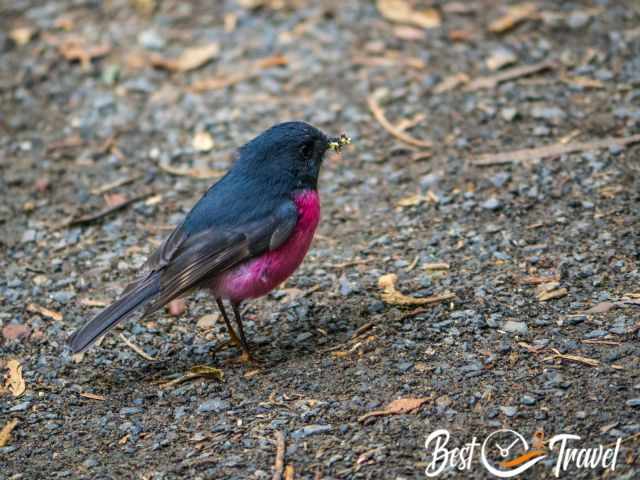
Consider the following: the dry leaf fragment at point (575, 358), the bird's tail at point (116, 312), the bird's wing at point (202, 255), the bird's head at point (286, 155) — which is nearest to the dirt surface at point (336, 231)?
the dry leaf fragment at point (575, 358)

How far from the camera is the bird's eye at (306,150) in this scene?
222 inches

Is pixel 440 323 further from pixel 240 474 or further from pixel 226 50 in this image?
pixel 226 50

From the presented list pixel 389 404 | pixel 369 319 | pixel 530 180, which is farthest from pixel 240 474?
pixel 530 180

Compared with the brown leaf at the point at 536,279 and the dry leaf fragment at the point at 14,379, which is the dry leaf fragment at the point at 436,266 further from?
the dry leaf fragment at the point at 14,379

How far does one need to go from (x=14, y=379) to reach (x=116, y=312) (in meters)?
0.87

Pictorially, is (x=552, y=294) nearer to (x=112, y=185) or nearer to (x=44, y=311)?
(x=44, y=311)

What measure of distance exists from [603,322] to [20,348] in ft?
11.9

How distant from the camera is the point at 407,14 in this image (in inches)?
356

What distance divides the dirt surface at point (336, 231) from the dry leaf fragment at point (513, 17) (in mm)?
52

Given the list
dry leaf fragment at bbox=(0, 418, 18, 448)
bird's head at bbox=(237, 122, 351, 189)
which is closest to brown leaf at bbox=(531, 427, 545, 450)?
bird's head at bbox=(237, 122, 351, 189)

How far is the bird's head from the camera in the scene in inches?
220

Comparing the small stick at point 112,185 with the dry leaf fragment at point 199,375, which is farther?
the small stick at point 112,185

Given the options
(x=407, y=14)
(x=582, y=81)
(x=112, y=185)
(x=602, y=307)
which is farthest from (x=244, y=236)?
(x=407, y=14)

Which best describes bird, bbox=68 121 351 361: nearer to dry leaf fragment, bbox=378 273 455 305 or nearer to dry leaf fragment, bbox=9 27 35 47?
dry leaf fragment, bbox=378 273 455 305
